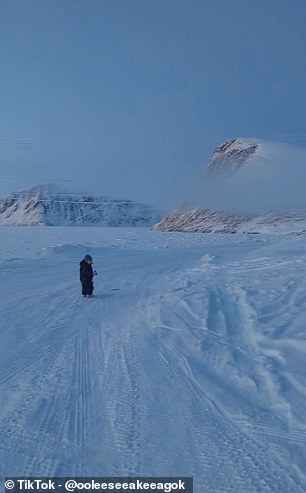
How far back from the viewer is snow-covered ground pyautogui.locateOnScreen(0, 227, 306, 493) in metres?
4.00

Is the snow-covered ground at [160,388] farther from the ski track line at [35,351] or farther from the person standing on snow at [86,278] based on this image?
the person standing on snow at [86,278]

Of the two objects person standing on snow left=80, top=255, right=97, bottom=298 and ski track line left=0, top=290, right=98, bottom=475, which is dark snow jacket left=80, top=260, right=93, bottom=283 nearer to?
person standing on snow left=80, top=255, right=97, bottom=298

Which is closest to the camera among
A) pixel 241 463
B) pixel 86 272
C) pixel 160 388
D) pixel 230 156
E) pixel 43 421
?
pixel 241 463

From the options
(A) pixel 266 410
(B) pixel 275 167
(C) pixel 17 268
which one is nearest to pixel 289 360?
(A) pixel 266 410

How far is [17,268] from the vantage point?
1962cm

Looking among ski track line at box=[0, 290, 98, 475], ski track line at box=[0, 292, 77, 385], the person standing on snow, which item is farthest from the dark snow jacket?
ski track line at box=[0, 290, 98, 475]

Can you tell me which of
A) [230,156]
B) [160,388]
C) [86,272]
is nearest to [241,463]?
[160,388]

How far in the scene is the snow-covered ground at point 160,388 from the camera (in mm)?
3998

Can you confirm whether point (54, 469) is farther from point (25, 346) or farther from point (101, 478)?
point (25, 346)

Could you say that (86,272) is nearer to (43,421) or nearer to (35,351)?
(35,351)

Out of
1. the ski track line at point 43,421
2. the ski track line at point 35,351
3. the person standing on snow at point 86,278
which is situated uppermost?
the person standing on snow at point 86,278

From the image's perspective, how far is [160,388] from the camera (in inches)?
225

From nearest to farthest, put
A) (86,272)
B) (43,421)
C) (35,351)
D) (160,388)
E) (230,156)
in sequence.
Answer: (43,421)
(160,388)
(35,351)
(86,272)
(230,156)

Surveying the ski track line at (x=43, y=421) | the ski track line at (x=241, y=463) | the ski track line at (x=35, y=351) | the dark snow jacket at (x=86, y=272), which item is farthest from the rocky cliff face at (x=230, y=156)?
the ski track line at (x=241, y=463)
